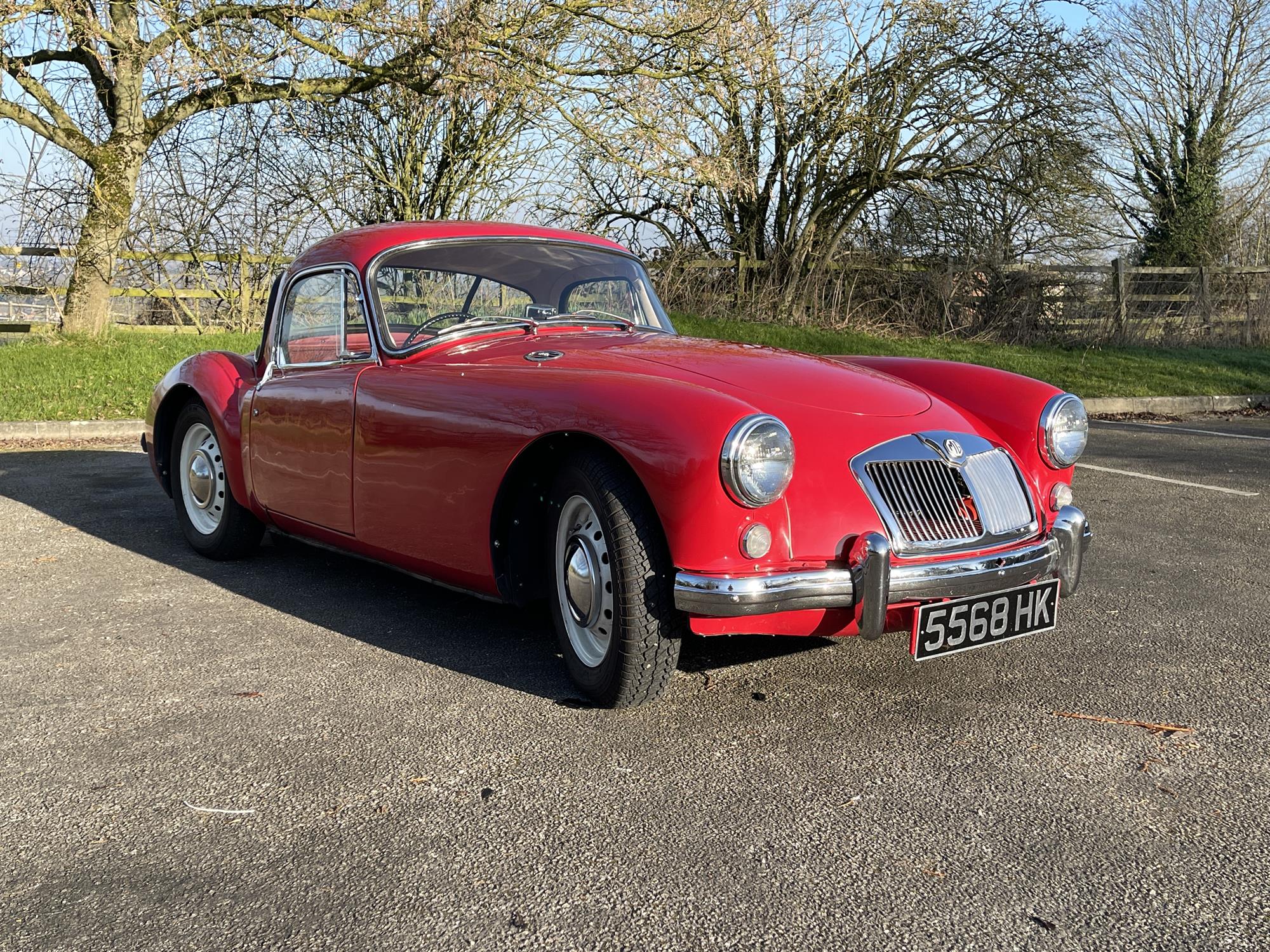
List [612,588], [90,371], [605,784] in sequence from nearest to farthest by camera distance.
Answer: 1. [605,784]
2. [612,588]
3. [90,371]

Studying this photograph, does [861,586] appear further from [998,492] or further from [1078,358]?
[1078,358]

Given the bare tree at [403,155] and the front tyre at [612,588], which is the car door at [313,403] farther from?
the bare tree at [403,155]

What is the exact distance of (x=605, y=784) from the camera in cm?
268

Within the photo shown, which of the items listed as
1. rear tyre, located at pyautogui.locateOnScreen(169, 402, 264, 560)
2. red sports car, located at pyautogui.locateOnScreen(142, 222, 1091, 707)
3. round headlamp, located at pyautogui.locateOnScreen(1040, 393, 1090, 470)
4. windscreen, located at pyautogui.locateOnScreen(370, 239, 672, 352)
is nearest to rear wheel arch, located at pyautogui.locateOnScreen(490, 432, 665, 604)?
red sports car, located at pyautogui.locateOnScreen(142, 222, 1091, 707)

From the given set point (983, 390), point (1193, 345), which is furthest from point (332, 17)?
point (1193, 345)

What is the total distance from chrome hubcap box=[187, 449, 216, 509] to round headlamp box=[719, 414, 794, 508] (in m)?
3.17

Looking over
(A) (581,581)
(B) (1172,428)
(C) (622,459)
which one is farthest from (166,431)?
(B) (1172,428)

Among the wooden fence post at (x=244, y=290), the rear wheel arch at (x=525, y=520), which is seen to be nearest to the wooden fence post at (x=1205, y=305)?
the wooden fence post at (x=244, y=290)

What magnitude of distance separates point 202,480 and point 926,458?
11.5 feet

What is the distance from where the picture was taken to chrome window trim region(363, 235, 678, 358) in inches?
164

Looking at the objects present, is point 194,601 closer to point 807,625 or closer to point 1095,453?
point 807,625

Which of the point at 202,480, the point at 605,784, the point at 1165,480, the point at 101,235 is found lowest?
the point at 605,784

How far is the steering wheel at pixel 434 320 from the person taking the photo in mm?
4199

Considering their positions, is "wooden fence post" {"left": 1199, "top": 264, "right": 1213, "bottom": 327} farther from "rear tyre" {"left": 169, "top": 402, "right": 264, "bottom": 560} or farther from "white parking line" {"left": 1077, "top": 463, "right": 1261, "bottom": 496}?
"rear tyre" {"left": 169, "top": 402, "right": 264, "bottom": 560}
